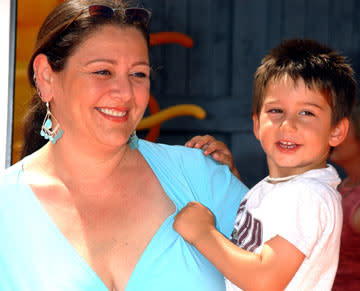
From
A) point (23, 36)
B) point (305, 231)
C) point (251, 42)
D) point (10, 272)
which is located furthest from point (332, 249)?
point (251, 42)

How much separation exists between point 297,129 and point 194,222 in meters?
0.37

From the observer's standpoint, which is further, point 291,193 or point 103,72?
point 103,72

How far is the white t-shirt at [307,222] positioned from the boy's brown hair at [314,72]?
206 mm

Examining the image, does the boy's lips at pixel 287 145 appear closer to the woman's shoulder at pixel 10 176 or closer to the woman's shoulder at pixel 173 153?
the woman's shoulder at pixel 173 153

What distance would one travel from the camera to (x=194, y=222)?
137cm

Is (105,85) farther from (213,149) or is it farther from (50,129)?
(213,149)

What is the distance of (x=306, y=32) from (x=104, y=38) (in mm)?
2343

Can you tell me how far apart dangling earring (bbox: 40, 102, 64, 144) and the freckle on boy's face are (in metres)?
0.63

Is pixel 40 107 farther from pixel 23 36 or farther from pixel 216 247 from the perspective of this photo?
pixel 23 36

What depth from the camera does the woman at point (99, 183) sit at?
1.31 m

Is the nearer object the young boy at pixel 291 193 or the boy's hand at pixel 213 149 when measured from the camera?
the young boy at pixel 291 193

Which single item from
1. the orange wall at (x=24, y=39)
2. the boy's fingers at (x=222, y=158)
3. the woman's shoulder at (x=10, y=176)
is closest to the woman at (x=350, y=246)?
the boy's fingers at (x=222, y=158)

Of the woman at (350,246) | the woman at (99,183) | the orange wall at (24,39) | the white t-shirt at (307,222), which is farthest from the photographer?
the orange wall at (24,39)

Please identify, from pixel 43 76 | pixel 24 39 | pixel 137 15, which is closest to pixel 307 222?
pixel 137 15
